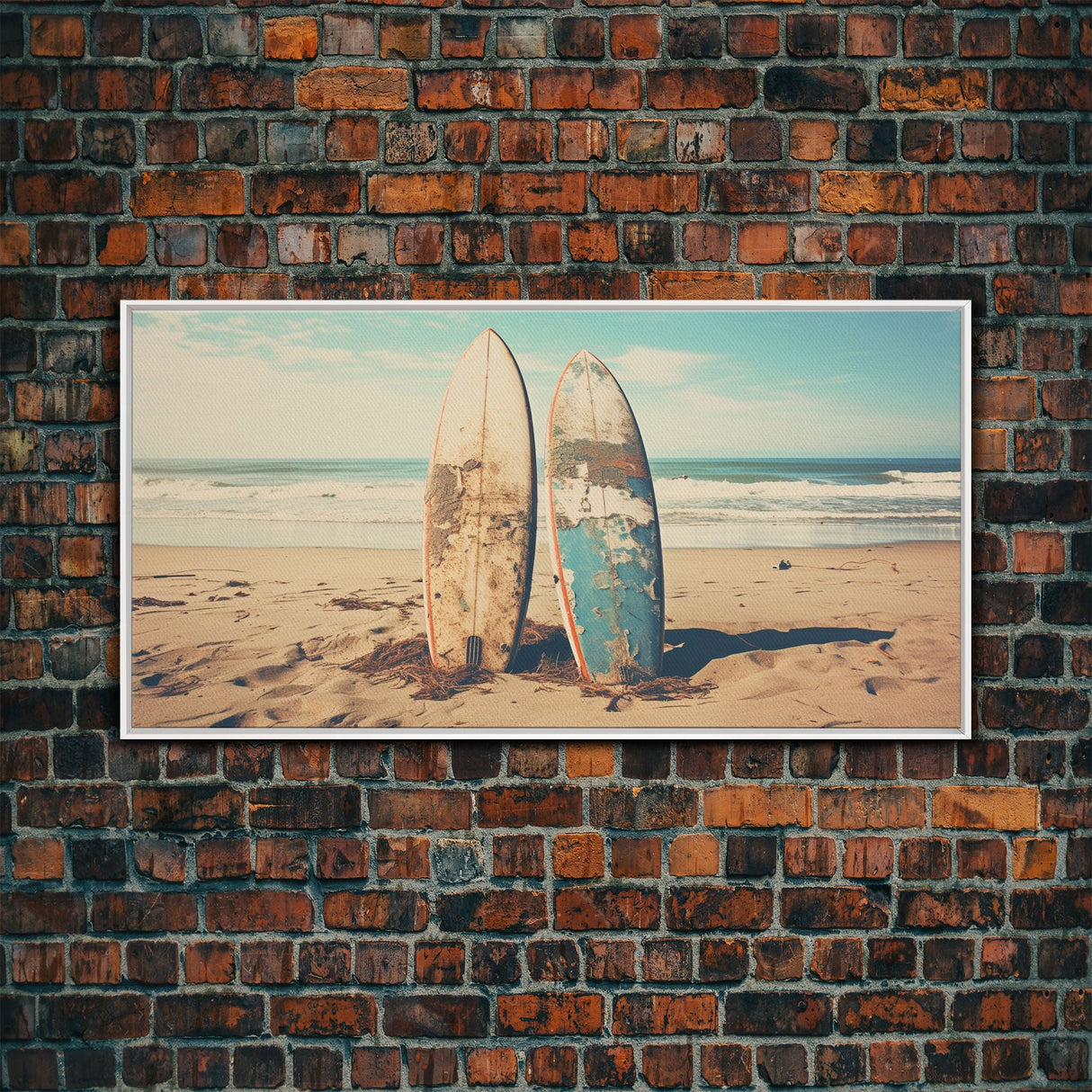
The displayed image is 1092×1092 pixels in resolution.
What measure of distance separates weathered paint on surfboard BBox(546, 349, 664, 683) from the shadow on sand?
3cm

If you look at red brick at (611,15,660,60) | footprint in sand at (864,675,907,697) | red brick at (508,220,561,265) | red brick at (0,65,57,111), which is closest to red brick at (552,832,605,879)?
footprint in sand at (864,675,907,697)

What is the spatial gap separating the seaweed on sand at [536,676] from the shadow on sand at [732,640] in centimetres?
4

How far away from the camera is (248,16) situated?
199 cm

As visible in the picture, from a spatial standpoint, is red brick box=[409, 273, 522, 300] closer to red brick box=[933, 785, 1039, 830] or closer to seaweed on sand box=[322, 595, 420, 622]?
seaweed on sand box=[322, 595, 420, 622]

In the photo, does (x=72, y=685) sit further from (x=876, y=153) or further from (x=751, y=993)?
(x=876, y=153)

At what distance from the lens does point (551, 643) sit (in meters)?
1.96

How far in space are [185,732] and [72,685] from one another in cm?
26

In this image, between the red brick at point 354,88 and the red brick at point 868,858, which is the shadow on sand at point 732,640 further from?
the red brick at point 354,88

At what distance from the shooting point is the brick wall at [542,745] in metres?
1.98

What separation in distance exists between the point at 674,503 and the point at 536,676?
44 centimetres

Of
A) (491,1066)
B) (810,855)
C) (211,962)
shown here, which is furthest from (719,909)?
(211,962)

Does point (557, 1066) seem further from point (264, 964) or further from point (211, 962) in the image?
point (211, 962)

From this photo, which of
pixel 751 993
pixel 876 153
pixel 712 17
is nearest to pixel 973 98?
pixel 876 153

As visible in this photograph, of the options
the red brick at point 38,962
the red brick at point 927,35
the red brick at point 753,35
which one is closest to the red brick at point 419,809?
the red brick at point 38,962
